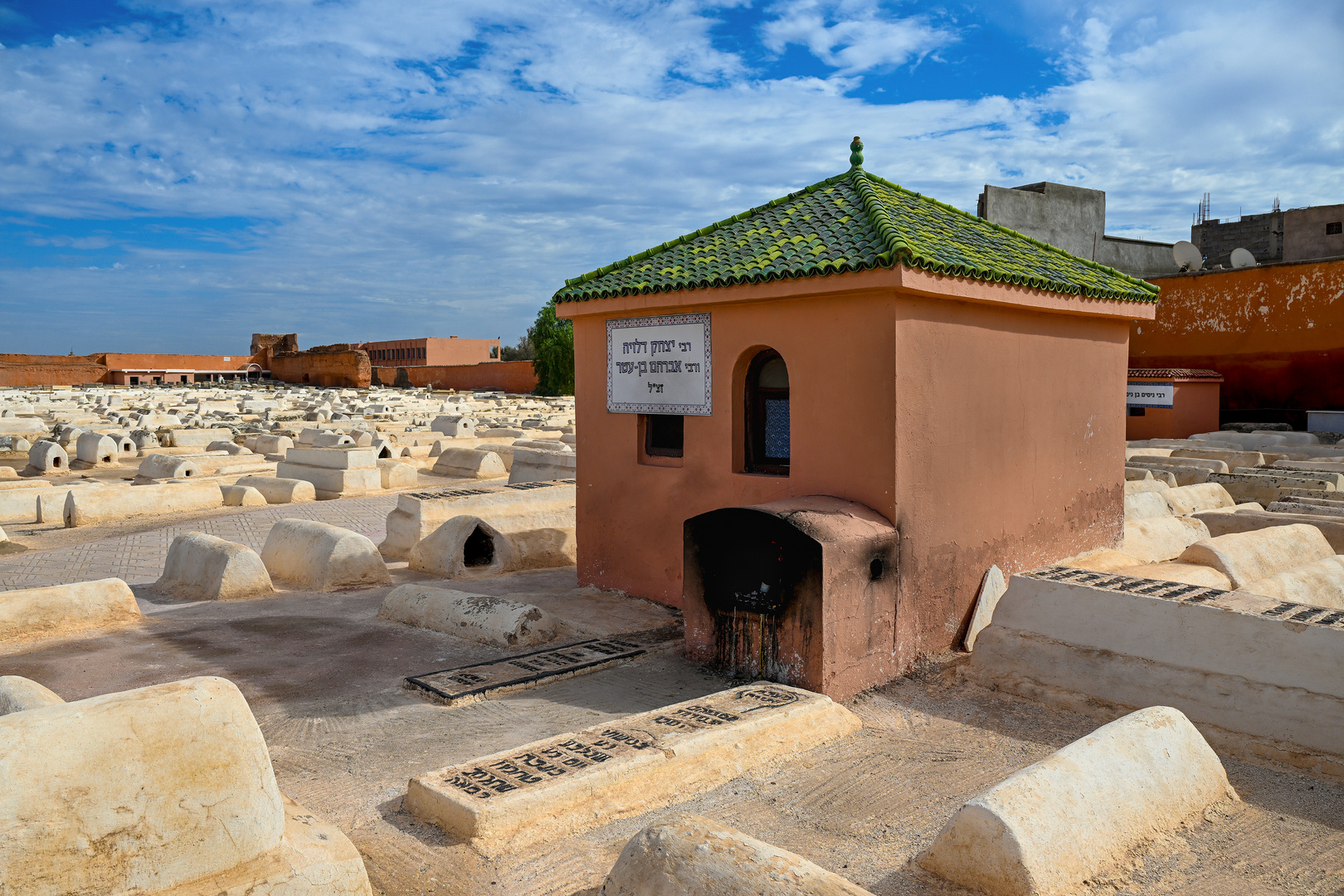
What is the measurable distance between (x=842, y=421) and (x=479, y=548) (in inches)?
215

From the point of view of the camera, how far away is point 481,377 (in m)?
54.4

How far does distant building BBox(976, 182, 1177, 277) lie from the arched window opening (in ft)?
59.2

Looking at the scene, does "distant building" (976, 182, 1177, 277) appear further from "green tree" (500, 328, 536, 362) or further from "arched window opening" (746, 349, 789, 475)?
"green tree" (500, 328, 536, 362)

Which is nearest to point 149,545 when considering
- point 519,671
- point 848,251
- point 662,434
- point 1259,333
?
point 662,434

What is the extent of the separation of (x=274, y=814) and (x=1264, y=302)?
24.5 metres

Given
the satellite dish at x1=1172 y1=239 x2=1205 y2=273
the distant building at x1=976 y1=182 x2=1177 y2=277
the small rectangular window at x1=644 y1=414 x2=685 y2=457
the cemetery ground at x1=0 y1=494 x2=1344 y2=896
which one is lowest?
the cemetery ground at x1=0 y1=494 x2=1344 y2=896

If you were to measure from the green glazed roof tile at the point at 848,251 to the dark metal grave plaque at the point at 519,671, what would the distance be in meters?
3.16

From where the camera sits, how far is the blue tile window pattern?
818 cm

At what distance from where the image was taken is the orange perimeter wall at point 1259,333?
21.0 metres

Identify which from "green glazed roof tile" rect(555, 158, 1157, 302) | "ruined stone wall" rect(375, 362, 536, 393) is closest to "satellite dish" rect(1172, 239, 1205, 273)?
"green glazed roof tile" rect(555, 158, 1157, 302)

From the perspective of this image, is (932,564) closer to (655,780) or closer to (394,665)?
(655,780)

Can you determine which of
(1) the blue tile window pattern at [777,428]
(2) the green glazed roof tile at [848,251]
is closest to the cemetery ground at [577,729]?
(1) the blue tile window pattern at [777,428]

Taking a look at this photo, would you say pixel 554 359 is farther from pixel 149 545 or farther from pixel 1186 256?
pixel 149 545

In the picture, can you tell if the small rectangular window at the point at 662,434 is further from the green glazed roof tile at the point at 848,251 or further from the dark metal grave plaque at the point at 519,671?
the dark metal grave plaque at the point at 519,671
